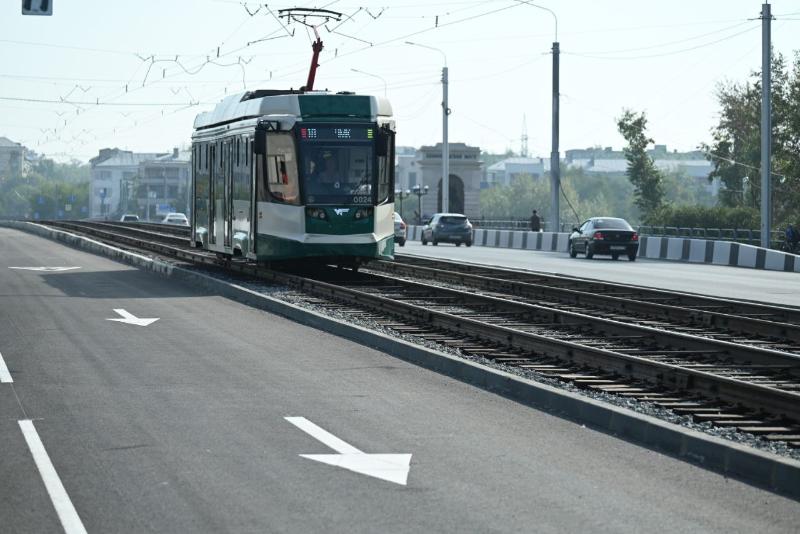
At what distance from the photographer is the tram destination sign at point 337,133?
26750mm

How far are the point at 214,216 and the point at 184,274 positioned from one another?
8.76ft

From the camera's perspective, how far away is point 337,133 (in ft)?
88.3

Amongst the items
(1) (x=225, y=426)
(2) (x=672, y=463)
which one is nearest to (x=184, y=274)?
(1) (x=225, y=426)

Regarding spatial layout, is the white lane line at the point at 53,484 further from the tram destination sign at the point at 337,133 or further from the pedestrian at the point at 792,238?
the pedestrian at the point at 792,238

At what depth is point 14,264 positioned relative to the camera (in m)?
36.2

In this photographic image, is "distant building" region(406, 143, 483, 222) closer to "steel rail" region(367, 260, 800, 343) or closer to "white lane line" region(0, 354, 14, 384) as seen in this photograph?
"steel rail" region(367, 260, 800, 343)

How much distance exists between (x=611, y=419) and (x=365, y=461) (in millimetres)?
2225

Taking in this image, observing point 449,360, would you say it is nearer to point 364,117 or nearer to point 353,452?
point 353,452

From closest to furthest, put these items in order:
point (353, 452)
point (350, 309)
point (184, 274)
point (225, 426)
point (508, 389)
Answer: point (353, 452), point (225, 426), point (508, 389), point (350, 309), point (184, 274)

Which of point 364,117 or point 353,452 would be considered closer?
point 353,452

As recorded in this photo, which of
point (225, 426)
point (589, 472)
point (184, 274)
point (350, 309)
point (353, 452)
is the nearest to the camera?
point (589, 472)

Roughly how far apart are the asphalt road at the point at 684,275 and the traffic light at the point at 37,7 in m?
13.4

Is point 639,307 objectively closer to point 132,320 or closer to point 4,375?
point 132,320

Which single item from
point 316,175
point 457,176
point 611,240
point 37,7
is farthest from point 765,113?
point 457,176
